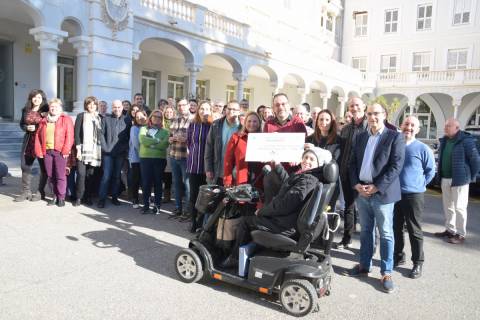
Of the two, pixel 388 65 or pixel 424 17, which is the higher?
pixel 424 17

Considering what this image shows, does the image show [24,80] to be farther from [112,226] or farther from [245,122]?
[245,122]

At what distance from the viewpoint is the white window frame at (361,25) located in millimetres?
34312

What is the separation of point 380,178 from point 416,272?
4.28 ft

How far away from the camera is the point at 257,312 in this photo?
351 centimetres

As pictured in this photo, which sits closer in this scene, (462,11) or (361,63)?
(462,11)

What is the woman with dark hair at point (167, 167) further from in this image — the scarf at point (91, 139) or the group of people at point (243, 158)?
the scarf at point (91, 139)

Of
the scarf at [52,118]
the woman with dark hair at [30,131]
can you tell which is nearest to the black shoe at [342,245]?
the scarf at [52,118]

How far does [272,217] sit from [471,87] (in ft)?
98.3

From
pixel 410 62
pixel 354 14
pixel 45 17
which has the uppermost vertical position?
pixel 354 14

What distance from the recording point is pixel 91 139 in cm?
696

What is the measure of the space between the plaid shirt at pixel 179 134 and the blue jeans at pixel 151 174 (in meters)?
0.42

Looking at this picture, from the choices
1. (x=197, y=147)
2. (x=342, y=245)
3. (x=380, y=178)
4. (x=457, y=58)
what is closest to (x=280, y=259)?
(x=380, y=178)

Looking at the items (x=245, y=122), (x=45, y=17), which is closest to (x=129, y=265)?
(x=245, y=122)

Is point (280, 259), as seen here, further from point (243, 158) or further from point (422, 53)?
point (422, 53)
